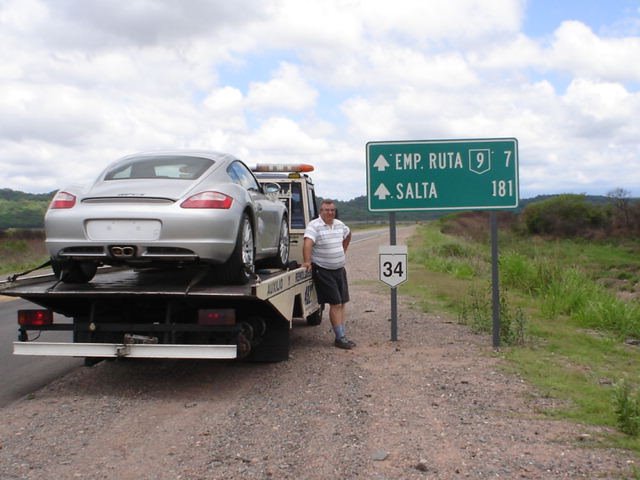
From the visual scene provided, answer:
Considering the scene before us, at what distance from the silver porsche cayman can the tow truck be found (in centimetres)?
26

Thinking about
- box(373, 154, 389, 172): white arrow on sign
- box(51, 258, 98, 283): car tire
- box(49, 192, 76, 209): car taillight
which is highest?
box(373, 154, 389, 172): white arrow on sign

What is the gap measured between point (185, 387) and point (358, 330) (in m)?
4.05

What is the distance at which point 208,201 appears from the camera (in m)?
6.59

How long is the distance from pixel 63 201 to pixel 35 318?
115 centimetres

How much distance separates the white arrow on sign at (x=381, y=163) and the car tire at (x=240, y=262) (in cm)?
269

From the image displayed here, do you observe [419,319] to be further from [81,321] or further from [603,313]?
[81,321]

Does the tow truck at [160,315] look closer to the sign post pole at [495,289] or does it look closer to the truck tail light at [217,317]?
the truck tail light at [217,317]

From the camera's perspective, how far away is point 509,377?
7449 millimetres

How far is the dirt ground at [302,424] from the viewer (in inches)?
188

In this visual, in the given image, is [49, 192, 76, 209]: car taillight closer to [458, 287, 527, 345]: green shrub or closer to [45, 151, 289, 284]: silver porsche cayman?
[45, 151, 289, 284]: silver porsche cayman

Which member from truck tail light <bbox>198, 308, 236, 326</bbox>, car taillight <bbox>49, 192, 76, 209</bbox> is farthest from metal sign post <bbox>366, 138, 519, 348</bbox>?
car taillight <bbox>49, 192, 76, 209</bbox>

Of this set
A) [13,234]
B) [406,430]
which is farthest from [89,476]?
[13,234]

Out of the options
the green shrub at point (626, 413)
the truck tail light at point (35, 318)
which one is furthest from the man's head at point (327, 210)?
the green shrub at point (626, 413)

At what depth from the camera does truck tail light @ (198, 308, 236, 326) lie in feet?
21.5
